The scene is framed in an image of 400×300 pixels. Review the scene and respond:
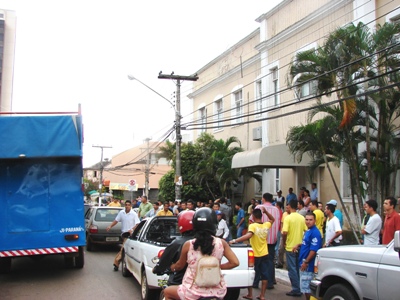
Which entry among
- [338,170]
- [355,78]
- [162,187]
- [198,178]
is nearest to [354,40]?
[355,78]

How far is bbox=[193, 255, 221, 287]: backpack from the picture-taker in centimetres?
388

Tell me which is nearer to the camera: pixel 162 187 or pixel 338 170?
pixel 338 170

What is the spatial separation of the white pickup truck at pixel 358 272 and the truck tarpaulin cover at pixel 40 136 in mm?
5874

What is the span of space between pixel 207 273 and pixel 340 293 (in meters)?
2.65

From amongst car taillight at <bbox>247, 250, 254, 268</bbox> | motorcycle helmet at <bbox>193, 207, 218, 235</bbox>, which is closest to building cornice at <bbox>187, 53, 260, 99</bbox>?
car taillight at <bbox>247, 250, 254, 268</bbox>

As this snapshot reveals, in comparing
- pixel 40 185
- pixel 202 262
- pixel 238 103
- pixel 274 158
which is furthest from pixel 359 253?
pixel 238 103

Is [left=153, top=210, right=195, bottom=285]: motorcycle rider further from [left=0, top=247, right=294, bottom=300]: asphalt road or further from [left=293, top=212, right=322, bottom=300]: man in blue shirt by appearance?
[left=0, top=247, right=294, bottom=300]: asphalt road

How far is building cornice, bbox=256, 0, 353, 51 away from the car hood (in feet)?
38.5

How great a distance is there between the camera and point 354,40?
11.6m

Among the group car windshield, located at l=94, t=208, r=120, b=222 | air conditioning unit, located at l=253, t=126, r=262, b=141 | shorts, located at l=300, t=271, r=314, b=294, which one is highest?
air conditioning unit, located at l=253, t=126, r=262, b=141

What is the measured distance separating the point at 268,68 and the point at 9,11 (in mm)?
31959

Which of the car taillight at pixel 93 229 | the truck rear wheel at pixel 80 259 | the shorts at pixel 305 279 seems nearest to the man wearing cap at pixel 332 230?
the shorts at pixel 305 279

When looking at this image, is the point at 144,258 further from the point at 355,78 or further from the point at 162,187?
the point at 162,187

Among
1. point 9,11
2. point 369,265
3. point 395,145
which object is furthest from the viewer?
point 9,11
